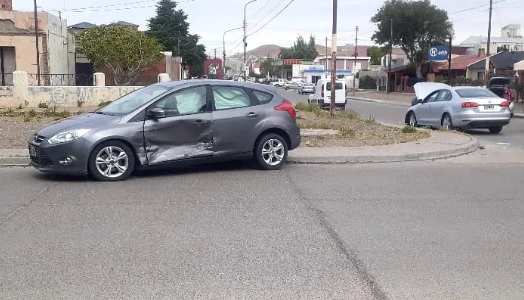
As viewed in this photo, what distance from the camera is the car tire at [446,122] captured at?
17.5 meters

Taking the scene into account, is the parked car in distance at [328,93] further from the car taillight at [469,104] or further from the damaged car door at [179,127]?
the damaged car door at [179,127]

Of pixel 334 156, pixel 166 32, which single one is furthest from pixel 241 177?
pixel 166 32

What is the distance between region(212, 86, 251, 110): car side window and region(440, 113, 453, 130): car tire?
9227mm

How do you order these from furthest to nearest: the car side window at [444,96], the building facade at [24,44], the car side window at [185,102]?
the building facade at [24,44], the car side window at [444,96], the car side window at [185,102]

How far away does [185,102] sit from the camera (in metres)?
9.73

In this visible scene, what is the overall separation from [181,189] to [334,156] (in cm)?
382

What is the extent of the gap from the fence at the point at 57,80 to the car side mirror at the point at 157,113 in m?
26.6

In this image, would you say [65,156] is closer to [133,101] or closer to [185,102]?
[133,101]

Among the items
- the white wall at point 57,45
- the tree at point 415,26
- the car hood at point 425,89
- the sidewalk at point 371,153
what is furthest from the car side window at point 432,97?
the tree at point 415,26

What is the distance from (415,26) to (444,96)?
174 ft

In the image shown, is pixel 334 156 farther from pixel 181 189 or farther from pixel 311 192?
pixel 181 189

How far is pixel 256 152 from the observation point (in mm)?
10219

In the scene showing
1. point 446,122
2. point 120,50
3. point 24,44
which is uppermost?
point 24,44

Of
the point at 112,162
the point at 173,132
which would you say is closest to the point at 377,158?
the point at 173,132
